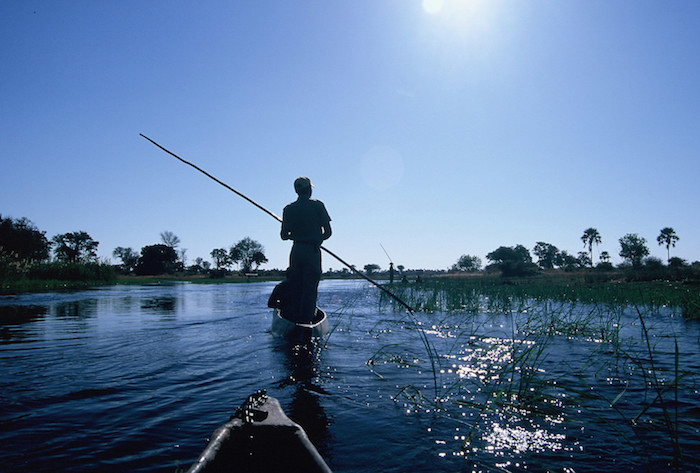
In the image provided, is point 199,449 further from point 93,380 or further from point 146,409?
point 93,380

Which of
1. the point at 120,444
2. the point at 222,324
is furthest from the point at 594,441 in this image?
the point at 222,324

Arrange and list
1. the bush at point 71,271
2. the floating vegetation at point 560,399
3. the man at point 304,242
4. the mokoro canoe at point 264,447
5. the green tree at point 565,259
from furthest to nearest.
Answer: the green tree at point 565,259, the bush at point 71,271, the man at point 304,242, the floating vegetation at point 560,399, the mokoro canoe at point 264,447

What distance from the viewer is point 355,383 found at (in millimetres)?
4676

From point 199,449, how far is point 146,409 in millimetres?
1250

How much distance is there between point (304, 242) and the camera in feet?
24.5

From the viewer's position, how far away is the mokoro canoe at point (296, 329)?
6.80 meters

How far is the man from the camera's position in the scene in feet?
24.5

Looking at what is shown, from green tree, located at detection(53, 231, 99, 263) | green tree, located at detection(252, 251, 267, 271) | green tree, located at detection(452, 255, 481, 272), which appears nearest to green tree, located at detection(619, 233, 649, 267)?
green tree, located at detection(452, 255, 481, 272)

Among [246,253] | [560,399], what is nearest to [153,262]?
[246,253]

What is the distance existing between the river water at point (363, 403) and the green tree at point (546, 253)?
125m

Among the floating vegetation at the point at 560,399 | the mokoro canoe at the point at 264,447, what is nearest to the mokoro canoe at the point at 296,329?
the floating vegetation at the point at 560,399

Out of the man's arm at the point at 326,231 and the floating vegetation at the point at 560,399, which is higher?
the man's arm at the point at 326,231

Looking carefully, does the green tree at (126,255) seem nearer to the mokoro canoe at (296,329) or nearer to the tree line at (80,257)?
the tree line at (80,257)

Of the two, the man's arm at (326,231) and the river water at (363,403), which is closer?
the river water at (363,403)
